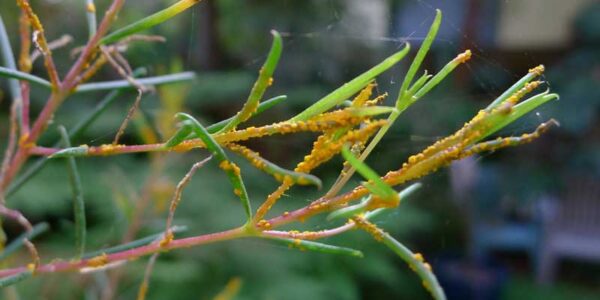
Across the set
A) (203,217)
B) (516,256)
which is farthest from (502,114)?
(516,256)

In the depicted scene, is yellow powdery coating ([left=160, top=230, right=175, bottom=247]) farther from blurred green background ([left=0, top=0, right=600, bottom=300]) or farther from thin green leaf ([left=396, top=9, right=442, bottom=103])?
A: blurred green background ([left=0, top=0, right=600, bottom=300])

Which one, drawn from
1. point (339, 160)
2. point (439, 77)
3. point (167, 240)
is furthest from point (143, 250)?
point (339, 160)

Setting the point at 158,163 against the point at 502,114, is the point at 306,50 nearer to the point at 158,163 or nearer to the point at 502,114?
the point at 158,163

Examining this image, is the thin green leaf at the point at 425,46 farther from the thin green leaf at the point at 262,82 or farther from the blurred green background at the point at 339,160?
the blurred green background at the point at 339,160

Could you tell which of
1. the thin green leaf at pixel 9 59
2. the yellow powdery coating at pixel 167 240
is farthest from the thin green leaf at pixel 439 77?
the thin green leaf at pixel 9 59

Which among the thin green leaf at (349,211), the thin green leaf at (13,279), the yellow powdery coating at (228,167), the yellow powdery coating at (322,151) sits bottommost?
the thin green leaf at (13,279)
